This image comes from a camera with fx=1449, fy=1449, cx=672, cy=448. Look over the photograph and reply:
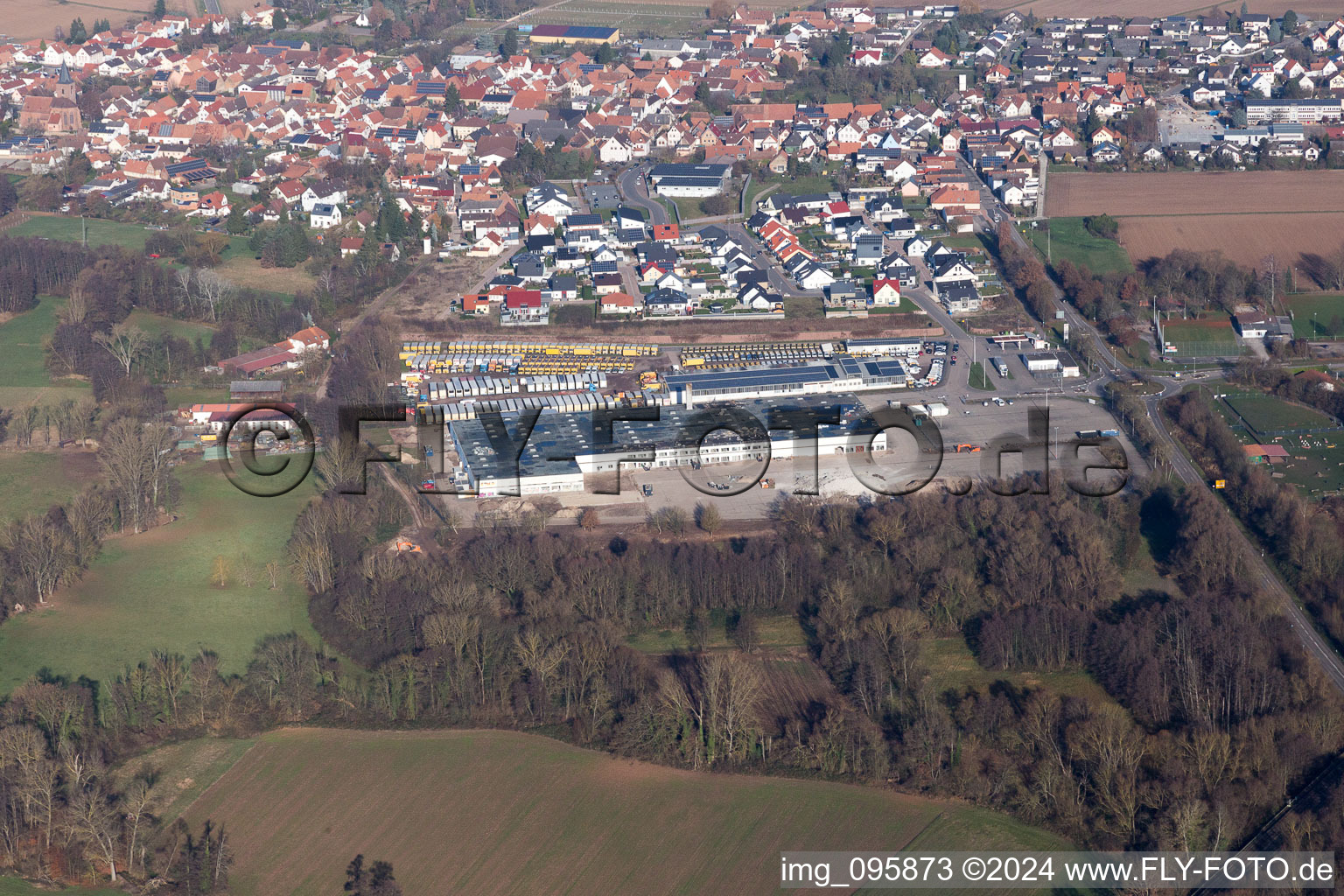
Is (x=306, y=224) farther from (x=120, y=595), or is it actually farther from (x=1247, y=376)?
(x=1247, y=376)

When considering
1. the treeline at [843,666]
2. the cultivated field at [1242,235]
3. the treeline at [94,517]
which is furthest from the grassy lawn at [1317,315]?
the treeline at [94,517]

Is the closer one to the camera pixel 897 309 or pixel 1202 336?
pixel 1202 336

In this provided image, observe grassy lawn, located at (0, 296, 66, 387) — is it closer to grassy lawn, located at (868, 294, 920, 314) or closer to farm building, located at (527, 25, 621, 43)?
grassy lawn, located at (868, 294, 920, 314)

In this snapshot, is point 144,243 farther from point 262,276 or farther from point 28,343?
point 28,343

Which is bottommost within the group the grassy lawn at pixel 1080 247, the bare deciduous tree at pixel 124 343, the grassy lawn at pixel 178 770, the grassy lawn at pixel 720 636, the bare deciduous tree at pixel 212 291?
the grassy lawn at pixel 720 636

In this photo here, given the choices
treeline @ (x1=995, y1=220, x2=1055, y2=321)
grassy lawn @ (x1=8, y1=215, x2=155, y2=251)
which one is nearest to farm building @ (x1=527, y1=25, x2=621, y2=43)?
grassy lawn @ (x1=8, y1=215, x2=155, y2=251)

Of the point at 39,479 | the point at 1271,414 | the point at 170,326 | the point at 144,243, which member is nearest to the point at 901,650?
the point at 1271,414

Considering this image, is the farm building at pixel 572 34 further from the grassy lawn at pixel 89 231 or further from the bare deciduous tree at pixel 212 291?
the bare deciduous tree at pixel 212 291
